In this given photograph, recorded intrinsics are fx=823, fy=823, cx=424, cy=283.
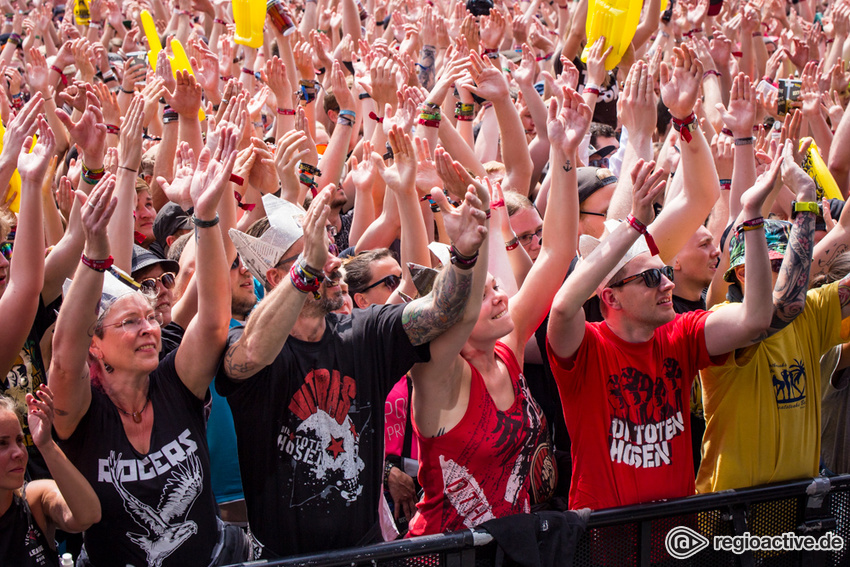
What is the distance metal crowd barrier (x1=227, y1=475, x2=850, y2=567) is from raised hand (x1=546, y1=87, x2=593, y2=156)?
1.39 metres

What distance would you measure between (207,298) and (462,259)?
82 centimetres

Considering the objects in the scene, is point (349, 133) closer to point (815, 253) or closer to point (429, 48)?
point (429, 48)

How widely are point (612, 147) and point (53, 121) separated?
13.1 feet

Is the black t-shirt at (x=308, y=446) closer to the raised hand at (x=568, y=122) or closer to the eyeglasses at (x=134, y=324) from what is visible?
the eyeglasses at (x=134, y=324)

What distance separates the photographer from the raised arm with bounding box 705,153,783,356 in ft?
9.48

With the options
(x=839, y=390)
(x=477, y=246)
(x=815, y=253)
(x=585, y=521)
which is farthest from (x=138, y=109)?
(x=839, y=390)

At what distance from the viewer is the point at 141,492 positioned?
256 cm

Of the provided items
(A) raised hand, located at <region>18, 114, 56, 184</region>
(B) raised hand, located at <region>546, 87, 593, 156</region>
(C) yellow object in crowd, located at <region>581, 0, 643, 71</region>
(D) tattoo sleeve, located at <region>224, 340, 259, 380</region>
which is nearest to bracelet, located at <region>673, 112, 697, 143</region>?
(B) raised hand, located at <region>546, 87, 593, 156</region>

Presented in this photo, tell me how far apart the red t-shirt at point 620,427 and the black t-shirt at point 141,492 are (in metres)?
1.32

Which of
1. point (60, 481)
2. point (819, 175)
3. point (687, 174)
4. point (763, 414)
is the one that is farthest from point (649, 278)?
point (819, 175)

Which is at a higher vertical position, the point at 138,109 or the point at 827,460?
the point at 138,109

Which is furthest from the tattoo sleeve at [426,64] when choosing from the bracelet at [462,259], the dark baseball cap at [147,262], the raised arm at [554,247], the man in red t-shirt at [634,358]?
the bracelet at [462,259]

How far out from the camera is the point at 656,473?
2947 mm

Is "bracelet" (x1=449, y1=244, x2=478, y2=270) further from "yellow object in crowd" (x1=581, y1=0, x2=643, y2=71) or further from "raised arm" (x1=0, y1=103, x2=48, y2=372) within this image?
"yellow object in crowd" (x1=581, y1=0, x2=643, y2=71)
